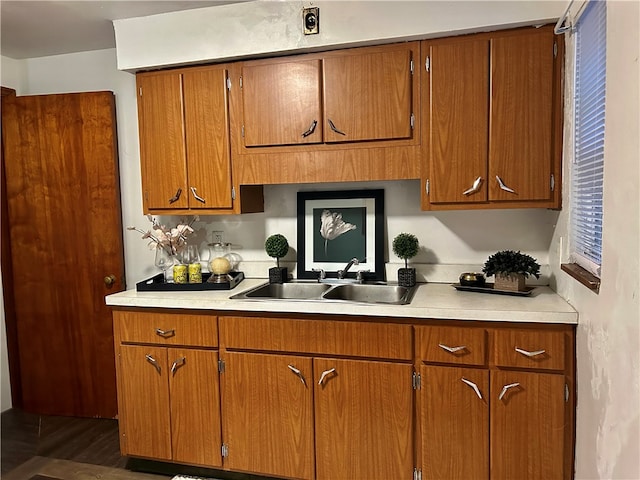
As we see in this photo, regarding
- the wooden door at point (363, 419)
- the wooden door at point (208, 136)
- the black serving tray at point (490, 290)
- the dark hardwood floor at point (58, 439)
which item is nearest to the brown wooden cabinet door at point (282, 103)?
the wooden door at point (208, 136)

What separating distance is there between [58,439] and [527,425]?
8.62 feet

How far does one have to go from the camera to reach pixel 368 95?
7.46ft

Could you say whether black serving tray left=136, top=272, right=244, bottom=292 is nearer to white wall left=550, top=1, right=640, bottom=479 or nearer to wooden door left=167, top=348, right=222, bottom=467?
wooden door left=167, top=348, right=222, bottom=467

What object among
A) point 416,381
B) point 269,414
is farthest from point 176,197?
point 416,381

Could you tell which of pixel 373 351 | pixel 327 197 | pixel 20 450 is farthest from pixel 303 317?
pixel 20 450

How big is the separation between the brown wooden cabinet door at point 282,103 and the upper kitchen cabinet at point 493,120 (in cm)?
54

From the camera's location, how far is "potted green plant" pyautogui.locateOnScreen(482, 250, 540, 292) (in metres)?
2.20

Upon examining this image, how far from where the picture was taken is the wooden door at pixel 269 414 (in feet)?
7.27

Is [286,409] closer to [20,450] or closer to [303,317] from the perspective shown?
[303,317]

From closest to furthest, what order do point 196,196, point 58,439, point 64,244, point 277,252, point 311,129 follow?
point 311,129 → point 196,196 → point 277,252 → point 58,439 → point 64,244

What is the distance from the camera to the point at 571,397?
1893mm

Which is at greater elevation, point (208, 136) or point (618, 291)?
point (208, 136)

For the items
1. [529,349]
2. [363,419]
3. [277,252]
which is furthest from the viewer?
[277,252]

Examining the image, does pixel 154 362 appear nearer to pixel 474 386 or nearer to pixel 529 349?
pixel 474 386
